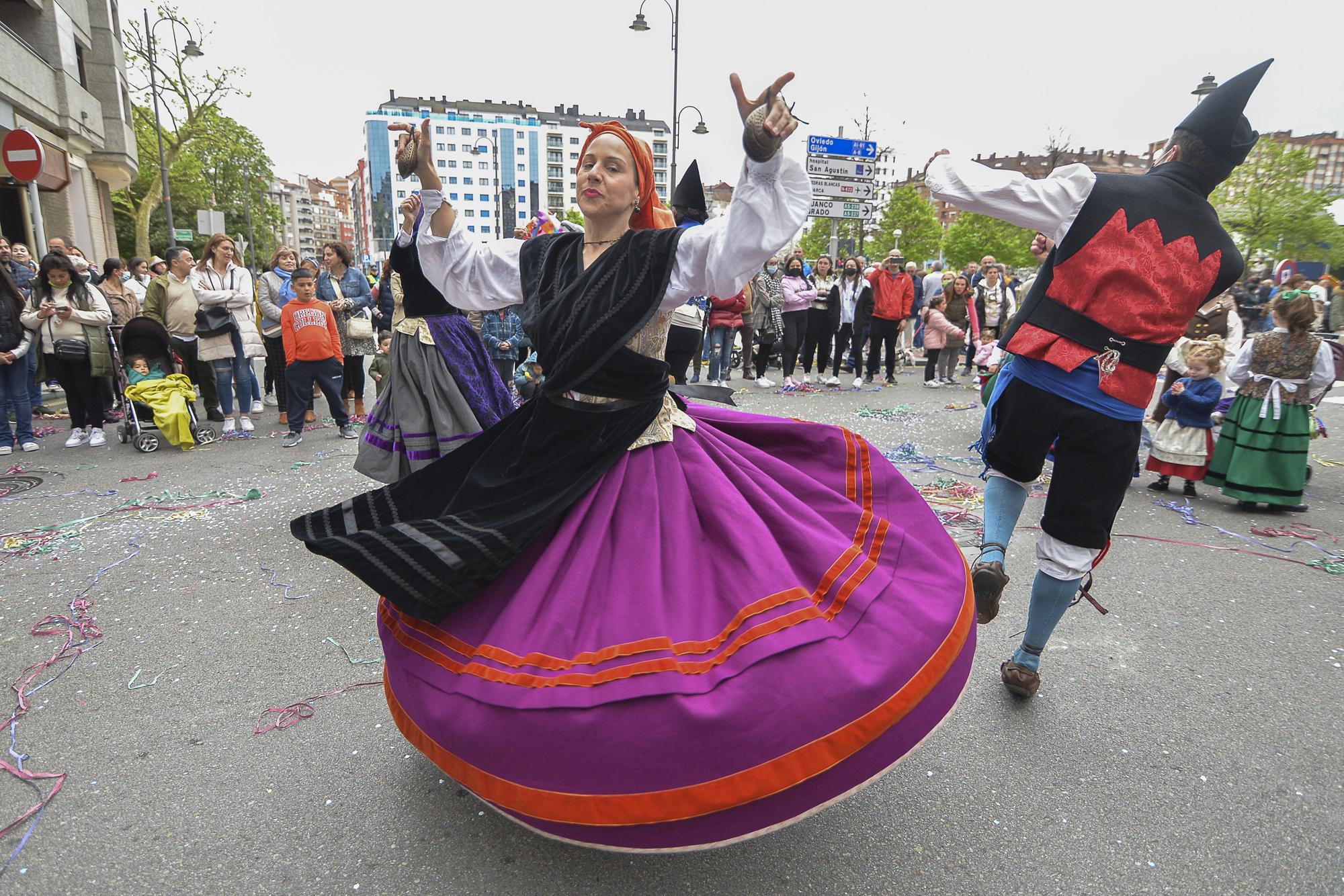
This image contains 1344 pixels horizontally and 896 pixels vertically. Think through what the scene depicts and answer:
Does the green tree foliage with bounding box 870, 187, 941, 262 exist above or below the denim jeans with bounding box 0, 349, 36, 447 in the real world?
above

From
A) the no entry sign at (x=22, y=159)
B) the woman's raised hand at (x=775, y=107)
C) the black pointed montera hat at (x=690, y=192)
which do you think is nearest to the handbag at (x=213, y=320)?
the no entry sign at (x=22, y=159)

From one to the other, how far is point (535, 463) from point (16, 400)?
7230mm

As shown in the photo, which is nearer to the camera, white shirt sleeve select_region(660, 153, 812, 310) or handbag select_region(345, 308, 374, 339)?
white shirt sleeve select_region(660, 153, 812, 310)

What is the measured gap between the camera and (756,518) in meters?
2.06

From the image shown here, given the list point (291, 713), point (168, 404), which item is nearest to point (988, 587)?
point (291, 713)

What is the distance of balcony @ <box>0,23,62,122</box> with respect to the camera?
47.3 ft

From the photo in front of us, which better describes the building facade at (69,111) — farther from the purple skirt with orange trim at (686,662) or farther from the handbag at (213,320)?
the purple skirt with orange trim at (686,662)

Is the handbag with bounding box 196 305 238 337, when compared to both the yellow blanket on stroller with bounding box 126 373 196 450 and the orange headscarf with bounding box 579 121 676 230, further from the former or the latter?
the orange headscarf with bounding box 579 121 676 230

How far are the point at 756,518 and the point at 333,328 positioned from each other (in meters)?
6.28

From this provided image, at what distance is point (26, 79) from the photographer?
15617mm

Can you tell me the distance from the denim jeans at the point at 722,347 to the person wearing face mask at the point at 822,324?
1356mm

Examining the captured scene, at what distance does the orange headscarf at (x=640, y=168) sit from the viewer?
2438 millimetres

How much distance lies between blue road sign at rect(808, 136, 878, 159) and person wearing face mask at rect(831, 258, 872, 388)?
16.7 feet

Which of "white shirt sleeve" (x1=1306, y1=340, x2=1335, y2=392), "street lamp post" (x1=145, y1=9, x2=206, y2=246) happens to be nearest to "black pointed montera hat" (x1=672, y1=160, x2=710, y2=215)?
"white shirt sleeve" (x1=1306, y1=340, x2=1335, y2=392)
